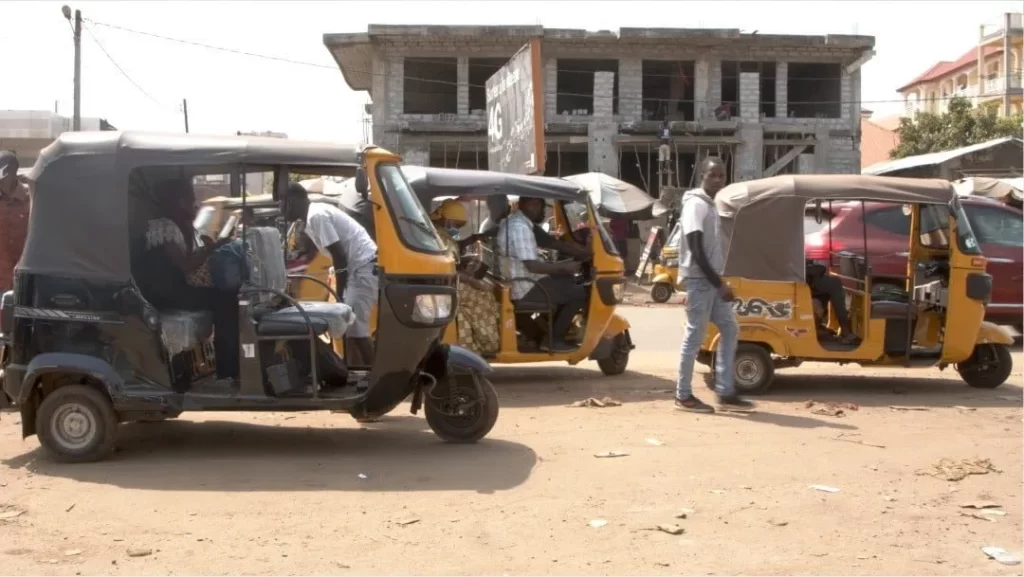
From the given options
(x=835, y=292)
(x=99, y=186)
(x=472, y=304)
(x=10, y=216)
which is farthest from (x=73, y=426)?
(x=835, y=292)

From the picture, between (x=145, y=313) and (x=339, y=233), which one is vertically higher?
(x=339, y=233)

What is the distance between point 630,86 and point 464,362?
86.7 feet

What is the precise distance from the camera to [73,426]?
20.5 feet

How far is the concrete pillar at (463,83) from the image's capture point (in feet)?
103

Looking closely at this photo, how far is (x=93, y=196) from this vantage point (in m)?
6.25

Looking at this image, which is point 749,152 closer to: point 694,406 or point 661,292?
point 661,292

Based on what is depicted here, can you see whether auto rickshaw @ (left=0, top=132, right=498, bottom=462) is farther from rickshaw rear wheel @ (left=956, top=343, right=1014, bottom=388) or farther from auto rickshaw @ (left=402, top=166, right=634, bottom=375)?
rickshaw rear wheel @ (left=956, top=343, right=1014, bottom=388)

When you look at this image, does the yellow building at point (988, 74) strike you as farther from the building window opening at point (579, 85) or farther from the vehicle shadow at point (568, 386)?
the vehicle shadow at point (568, 386)

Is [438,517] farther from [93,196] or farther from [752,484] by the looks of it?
[93,196]

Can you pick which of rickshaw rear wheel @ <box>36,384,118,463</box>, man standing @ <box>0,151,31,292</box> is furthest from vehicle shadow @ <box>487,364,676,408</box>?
Answer: man standing @ <box>0,151,31,292</box>

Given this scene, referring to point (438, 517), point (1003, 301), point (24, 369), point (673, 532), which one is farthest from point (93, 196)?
point (1003, 301)

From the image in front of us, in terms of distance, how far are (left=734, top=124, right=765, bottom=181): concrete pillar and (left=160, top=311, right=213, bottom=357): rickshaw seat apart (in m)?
27.2

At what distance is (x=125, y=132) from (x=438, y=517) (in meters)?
3.14

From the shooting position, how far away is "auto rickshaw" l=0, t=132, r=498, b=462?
622 centimetres
